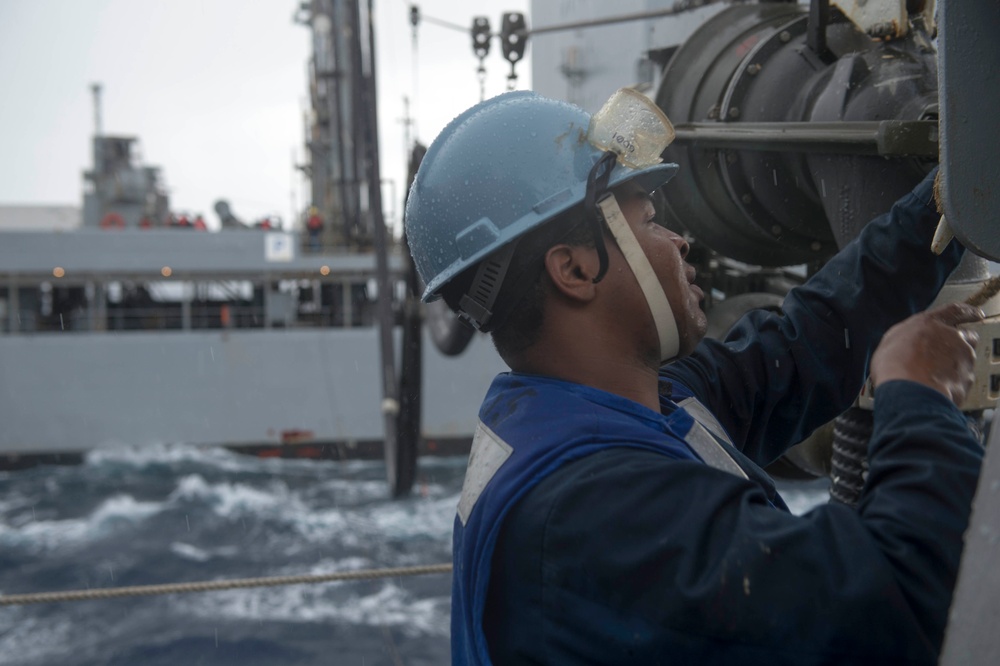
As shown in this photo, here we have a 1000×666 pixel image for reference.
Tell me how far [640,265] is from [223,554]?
40.5ft

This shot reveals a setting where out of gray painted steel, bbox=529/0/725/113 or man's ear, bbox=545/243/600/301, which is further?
gray painted steel, bbox=529/0/725/113

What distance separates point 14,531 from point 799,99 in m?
14.4

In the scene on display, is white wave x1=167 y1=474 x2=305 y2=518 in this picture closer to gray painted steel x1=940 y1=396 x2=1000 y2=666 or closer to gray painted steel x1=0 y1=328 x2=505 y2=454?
gray painted steel x1=0 y1=328 x2=505 y2=454

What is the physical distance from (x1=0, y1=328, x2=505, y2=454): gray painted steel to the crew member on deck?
16.9 m

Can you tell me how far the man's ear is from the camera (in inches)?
49.3

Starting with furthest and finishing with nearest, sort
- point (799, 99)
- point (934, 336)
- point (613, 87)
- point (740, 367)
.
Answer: point (613, 87), point (799, 99), point (740, 367), point (934, 336)

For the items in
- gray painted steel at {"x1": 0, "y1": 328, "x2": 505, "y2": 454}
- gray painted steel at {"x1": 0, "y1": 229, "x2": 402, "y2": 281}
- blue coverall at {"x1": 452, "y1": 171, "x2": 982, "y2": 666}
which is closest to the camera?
blue coverall at {"x1": 452, "y1": 171, "x2": 982, "y2": 666}

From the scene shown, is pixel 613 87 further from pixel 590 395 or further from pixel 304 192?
pixel 304 192

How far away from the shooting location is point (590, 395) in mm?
1194

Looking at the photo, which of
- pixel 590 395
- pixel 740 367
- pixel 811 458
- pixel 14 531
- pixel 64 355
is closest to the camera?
pixel 590 395

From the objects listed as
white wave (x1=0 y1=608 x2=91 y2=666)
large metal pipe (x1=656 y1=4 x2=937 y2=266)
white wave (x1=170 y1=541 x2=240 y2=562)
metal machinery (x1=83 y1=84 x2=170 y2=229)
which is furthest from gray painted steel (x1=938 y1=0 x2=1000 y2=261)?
metal machinery (x1=83 y1=84 x2=170 y2=229)

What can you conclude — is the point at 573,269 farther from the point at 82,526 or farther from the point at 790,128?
the point at 82,526

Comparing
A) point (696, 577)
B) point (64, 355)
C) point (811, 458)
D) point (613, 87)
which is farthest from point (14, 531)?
point (696, 577)

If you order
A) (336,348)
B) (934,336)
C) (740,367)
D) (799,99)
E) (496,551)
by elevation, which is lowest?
(336,348)
